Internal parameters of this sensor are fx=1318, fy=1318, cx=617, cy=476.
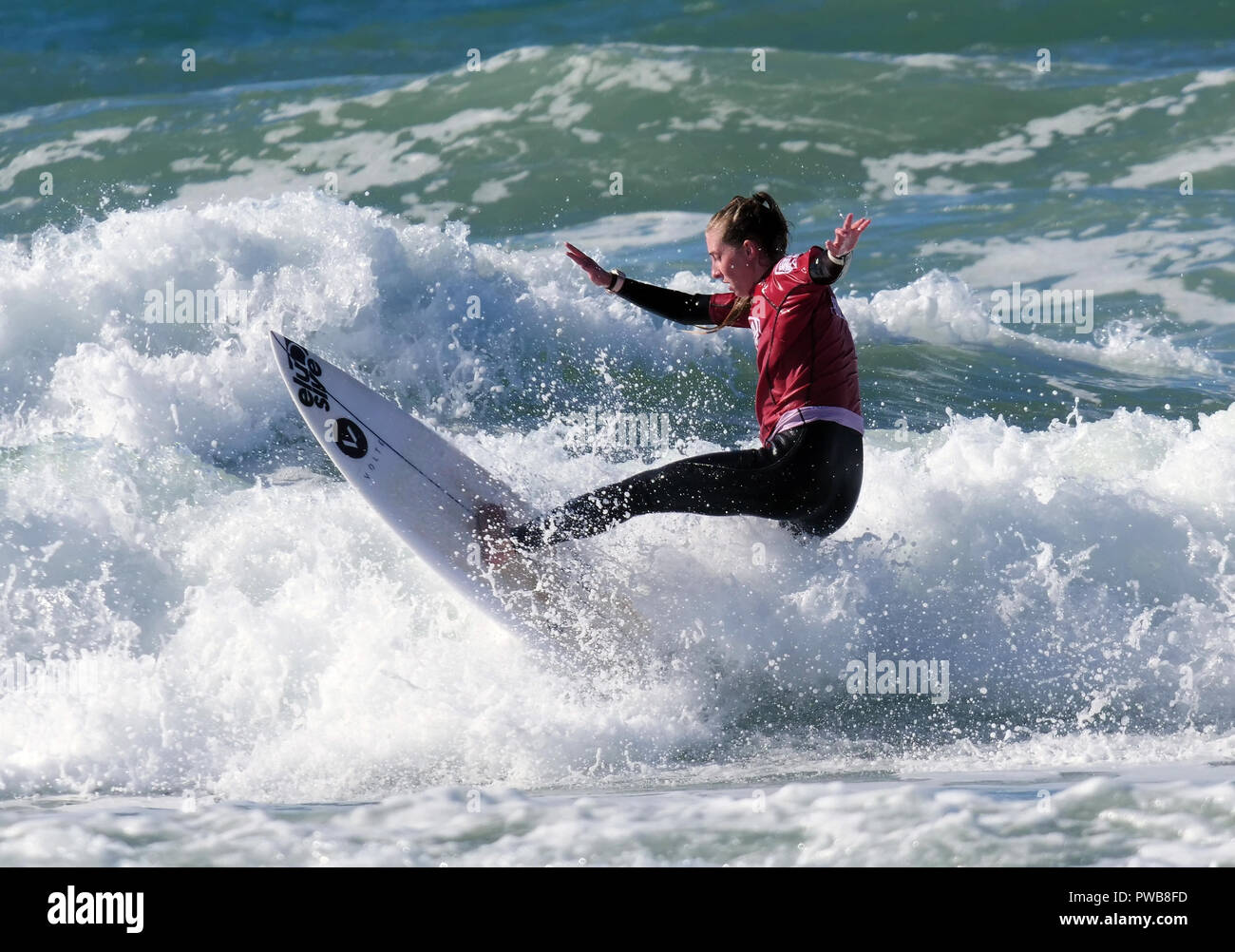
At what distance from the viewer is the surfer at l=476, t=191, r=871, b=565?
4828 mm

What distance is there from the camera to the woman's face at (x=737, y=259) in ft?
16.1

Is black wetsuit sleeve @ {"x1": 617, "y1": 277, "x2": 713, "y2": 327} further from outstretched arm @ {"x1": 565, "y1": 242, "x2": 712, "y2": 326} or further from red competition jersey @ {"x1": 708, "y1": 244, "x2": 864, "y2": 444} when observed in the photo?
red competition jersey @ {"x1": 708, "y1": 244, "x2": 864, "y2": 444}

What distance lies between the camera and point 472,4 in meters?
19.6

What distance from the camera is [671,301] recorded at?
5473 millimetres

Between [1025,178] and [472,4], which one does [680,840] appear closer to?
[1025,178]

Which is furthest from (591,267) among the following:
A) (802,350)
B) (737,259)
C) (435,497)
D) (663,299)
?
(435,497)

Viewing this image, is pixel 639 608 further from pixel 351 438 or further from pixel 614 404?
pixel 614 404

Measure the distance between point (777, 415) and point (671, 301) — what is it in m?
0.81

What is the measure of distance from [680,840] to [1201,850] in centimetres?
135

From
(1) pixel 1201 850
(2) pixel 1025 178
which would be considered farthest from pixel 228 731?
(2) pixel 1025 178

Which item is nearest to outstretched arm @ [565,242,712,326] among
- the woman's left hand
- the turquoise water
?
the turquoise water

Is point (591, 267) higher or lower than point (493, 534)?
higher

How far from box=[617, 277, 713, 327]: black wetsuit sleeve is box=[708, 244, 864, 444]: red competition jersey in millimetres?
477

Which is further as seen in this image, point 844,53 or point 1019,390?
point 844,53
